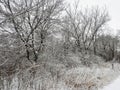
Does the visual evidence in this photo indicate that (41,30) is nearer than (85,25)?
Yes

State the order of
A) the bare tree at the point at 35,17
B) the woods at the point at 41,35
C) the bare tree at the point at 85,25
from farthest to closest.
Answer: the bare tree at the point at 85,25 → the bare tree at the point at 35,17 → the woods at the point at 41,35

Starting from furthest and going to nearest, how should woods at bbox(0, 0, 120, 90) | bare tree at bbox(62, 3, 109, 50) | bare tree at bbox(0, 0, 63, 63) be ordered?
bare tree at bbox(62, 3, 109, 50) < bare tree at bbox(0, 0, 63, 63) < woods at bbox(0, 0, 120, 90)

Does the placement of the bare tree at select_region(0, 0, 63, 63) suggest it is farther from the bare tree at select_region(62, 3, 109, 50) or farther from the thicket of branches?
the bare tree at select_region(62, 3, 109, 50)

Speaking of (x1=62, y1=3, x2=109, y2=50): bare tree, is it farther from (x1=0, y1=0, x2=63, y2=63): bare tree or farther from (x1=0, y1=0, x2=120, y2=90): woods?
(x1=0, y1=0, x2=63, y2=63): bare tree

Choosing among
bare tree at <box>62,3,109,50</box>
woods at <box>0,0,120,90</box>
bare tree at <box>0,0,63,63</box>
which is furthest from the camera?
bare tree at <box>62,3,109,50</box>

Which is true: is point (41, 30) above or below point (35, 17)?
below

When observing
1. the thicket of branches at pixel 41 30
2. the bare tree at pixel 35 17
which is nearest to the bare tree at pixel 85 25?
the thicket of branches at pixel 41 30

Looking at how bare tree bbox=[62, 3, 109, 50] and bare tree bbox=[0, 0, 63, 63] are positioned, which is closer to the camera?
bare tree bbox=[0, 0, 63, 63]

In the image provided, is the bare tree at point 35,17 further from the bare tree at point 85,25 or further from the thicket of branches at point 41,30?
the bare tree at point 85,25

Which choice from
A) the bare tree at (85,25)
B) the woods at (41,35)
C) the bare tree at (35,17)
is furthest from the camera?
the bare tree at (85,25)

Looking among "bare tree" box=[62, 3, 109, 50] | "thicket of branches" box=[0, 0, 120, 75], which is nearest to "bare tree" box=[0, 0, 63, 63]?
"thicket of branches" box=[0, 0, 120, 75]

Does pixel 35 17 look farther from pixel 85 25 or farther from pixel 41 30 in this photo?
pixel 85 25

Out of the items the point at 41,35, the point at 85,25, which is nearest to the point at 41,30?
the point at 41,35

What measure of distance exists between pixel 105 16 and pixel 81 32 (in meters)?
4.76
